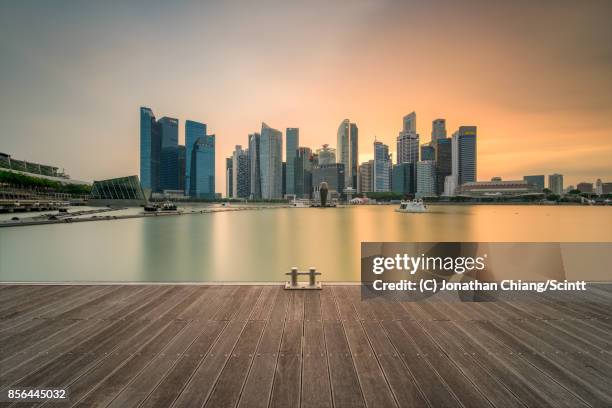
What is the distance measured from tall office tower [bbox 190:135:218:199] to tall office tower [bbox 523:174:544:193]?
181649 mm

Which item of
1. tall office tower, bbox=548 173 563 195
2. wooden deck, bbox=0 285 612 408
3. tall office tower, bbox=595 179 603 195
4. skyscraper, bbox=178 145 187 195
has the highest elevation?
skyscraper, bbox=178 145 187 195

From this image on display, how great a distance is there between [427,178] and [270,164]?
110 meters

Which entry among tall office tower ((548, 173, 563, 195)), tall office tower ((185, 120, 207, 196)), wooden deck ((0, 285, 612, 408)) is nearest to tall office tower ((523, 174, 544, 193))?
tall office tower ((548, 173, 563, 195))

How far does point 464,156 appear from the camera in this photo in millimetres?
193375

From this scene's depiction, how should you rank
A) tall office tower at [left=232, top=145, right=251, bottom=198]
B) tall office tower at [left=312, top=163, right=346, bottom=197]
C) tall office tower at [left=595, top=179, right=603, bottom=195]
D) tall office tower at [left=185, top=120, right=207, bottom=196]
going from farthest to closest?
tall office tower at [left=232, top=145, right=251, bottom=198] → tall office tower at [left=312, top=163, right=346, bottom=197] → tall office tower at [left=185, top=120, right=207, bottom=196] → tall office tower at [left=595, top=179, right=603, bottom=195]

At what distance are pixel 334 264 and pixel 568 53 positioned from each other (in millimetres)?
14970

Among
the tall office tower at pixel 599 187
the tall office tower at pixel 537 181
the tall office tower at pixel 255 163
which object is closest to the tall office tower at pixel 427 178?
the tall office tower at pixel 537 181

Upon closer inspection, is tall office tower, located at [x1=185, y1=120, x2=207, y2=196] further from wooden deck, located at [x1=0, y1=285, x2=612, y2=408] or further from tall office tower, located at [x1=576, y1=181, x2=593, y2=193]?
tall office tower, located at [x1=576, y1=181, x2=593, y2=193]

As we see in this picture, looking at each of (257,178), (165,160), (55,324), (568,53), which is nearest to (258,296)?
(55,324)

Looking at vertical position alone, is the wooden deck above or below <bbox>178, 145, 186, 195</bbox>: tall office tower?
below

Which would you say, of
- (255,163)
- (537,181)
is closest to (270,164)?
(255,163)

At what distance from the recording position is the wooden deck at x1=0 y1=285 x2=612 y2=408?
2.16m

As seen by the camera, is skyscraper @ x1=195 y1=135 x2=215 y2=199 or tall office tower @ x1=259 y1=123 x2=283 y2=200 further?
tall office tower @ x1=259 y1=123 x2=283 y2=200

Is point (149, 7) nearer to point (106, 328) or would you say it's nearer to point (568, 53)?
point (106, 328)
